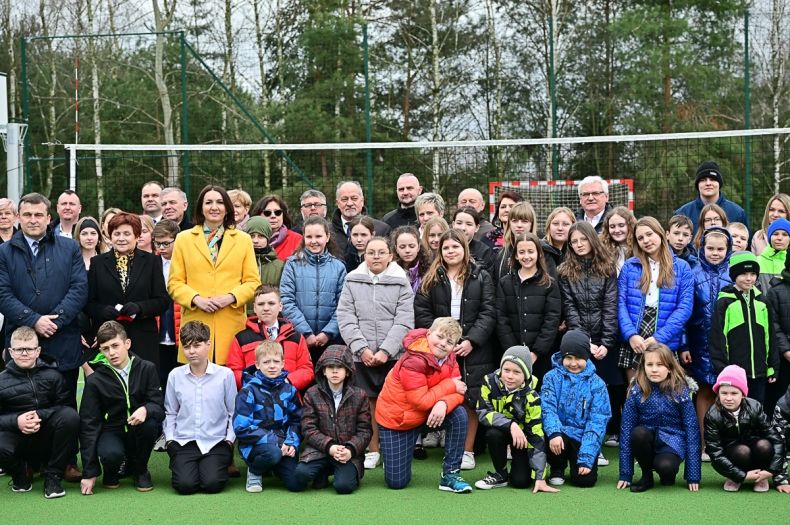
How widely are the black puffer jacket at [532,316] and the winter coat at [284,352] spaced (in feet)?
4.57

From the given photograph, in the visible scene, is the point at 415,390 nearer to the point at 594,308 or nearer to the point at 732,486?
the point at 594,308

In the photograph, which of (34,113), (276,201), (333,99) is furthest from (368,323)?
(34,113)

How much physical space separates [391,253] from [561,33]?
14.6 metres

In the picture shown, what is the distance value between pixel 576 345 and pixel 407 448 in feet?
4.22

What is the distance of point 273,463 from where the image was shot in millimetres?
6137

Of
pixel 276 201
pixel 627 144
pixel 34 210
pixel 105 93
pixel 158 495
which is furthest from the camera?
pixel 105 93

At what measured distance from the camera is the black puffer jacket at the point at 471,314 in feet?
22.1

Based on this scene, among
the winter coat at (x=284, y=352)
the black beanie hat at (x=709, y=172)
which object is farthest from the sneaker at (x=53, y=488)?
the black beanie hat at (x=709, y=172)

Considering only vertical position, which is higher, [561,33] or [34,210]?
[561,33]

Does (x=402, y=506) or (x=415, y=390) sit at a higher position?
(x=415, y=390)

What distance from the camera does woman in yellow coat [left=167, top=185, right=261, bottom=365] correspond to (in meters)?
6.79

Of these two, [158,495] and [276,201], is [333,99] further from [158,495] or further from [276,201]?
[158,495]

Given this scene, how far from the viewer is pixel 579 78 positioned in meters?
19.3

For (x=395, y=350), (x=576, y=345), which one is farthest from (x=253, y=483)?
(x=576, y=345)
